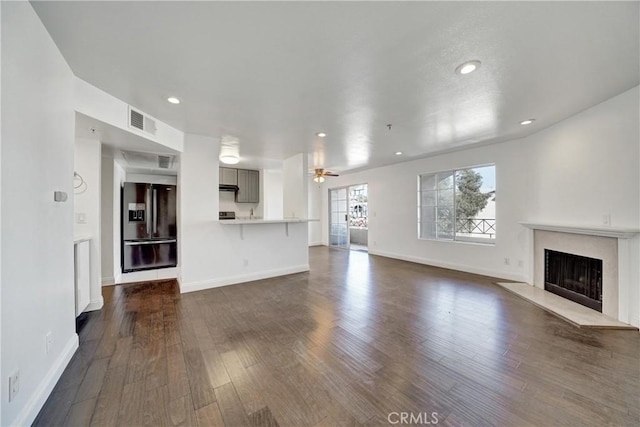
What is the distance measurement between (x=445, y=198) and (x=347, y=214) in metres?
3.28

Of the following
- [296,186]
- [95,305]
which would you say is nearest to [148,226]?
[95,305]

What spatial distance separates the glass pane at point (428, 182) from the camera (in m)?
5.82

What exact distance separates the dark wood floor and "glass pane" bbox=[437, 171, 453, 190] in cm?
283

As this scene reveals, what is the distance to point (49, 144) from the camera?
170cm

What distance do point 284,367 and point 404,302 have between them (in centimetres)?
204

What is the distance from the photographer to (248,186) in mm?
6902

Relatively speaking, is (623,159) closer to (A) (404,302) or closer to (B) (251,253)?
(A) (404,302)

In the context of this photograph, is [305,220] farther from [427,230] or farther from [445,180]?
[445,180]

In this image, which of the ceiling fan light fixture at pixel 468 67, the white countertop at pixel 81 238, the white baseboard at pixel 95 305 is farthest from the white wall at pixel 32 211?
the ceiling fan light fixture at pixel 468 67

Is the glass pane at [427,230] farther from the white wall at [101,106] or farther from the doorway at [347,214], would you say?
the white wall at [101,106]

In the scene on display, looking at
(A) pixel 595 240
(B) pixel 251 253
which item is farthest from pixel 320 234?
(A) pixel 595 240

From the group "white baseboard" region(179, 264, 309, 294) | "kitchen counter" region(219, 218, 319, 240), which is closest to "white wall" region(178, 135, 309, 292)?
"white baseboard" region(179, 264, 309, 294)

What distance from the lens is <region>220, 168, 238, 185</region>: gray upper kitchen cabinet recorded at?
6.50 m

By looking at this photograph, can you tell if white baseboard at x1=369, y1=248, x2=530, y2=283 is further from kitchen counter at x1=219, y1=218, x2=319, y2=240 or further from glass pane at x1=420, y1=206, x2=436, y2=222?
kitchen counter at x1=219, y1=218, x2=319, y2=240
